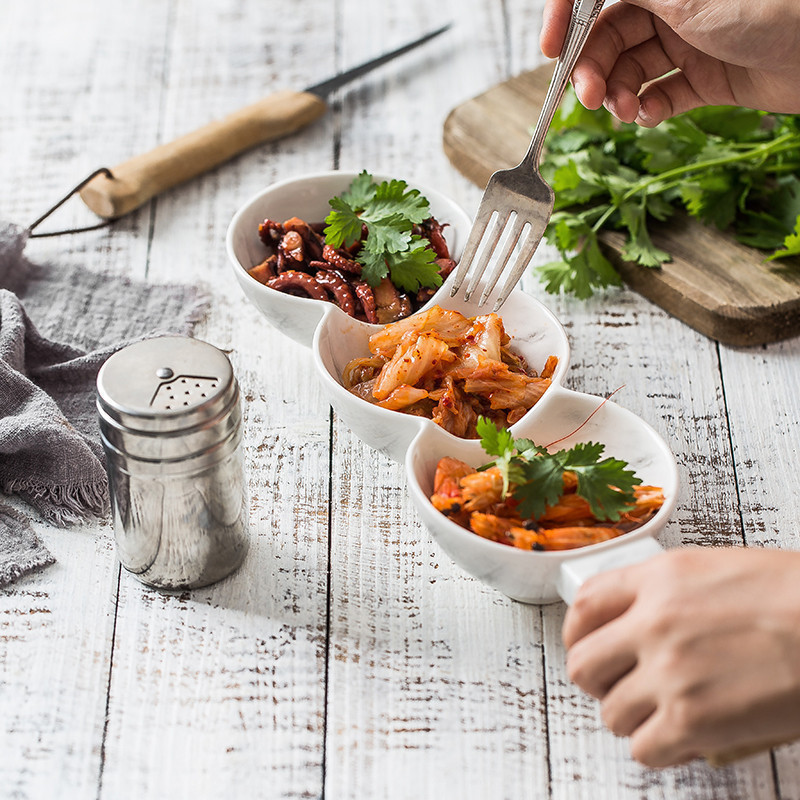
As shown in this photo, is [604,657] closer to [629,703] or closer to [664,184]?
[629,703]

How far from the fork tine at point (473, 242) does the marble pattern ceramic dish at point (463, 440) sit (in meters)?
0.06

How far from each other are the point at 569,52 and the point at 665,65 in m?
0.52

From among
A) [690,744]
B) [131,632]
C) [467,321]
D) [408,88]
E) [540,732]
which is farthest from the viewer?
[408,88]

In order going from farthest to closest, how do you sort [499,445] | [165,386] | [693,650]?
[499,445] < [165,386] < [693,650]

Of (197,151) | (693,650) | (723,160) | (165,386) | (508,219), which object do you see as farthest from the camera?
(197,151)

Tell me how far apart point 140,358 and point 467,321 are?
70 centimetres

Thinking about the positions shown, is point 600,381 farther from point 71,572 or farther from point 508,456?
point 71,572

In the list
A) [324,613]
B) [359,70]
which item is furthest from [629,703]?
[359,70]

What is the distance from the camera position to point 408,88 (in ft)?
10.4

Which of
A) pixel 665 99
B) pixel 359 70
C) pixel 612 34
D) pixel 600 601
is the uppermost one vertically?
pixel 612 34

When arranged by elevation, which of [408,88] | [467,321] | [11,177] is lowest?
[11,177]

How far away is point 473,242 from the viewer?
2.11 meters

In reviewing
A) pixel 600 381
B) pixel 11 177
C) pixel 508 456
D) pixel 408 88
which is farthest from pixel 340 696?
pixel 408 88

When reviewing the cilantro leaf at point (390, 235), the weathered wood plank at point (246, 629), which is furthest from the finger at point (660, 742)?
the cilantro leaf at point (390, 235)
